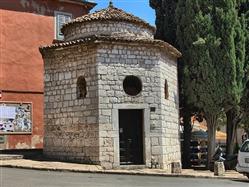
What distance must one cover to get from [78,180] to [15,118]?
37.4 feet

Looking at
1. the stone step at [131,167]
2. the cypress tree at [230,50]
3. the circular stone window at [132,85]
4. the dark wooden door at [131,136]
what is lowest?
the stone step at [131,167]

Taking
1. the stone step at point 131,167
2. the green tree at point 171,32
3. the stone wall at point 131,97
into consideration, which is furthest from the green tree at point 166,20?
the stone step at point 131,167

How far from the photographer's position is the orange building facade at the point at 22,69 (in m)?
24.7

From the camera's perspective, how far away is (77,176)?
50.0 feet

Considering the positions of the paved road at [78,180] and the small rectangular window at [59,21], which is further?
the small rectangular window at [59,21]

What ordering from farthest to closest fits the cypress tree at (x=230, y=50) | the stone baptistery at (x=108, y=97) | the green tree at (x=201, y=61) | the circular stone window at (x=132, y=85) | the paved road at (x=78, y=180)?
the green tree at (x=201, y=61), the cypress tree at (x=230, y=50), the circular stone window at (x=132, y=85), the stone baptistery at (x=108, y=97), the paved road at (x=78, y=180)

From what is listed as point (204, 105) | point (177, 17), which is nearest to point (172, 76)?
point (204, 105)

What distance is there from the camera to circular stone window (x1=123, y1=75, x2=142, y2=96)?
63.4 feet

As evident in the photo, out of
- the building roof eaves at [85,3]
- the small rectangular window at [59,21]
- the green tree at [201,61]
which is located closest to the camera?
the green tree at [201,61]

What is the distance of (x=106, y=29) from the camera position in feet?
65.3

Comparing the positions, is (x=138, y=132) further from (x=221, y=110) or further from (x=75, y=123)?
(x=221, y=110)

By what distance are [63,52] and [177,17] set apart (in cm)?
697

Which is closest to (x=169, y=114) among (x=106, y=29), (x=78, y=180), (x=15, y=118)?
(x=106, y=29)

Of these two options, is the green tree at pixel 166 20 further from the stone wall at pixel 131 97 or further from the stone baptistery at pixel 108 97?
the stone wall at pixel 131 97
